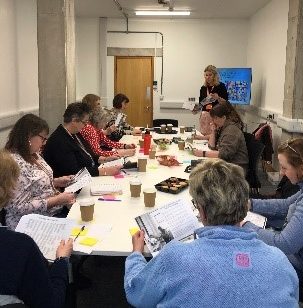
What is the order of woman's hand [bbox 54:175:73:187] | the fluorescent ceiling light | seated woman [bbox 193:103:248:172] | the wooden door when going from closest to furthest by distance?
woman's hand [bbox 54:175:73:187] < seated woman [bbox 193:103:248:172] < the fluorescent ceiling light < the wooden door

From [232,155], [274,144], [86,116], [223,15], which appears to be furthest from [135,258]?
[223,15]

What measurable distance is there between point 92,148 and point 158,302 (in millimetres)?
3266

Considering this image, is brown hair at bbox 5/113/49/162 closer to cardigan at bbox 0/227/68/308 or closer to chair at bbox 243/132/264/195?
cardigan at bbox 0/227/68/308

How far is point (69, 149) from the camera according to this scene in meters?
3.44

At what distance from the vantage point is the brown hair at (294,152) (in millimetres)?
2209

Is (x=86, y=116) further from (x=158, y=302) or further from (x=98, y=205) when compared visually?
(x=158, y=302)

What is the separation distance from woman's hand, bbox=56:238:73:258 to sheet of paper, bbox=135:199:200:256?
343 millimetres

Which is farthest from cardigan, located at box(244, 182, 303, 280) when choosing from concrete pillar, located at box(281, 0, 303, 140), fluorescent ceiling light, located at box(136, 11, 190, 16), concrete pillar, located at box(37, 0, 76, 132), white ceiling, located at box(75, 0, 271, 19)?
fluorescent ceiling light, located at box(136, 11, 190, 16)

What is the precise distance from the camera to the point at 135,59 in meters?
9.68

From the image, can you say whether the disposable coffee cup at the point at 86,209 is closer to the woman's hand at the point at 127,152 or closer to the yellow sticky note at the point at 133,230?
the yellow sticky note at the point at 133,230

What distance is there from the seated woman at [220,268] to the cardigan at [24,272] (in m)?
0.39

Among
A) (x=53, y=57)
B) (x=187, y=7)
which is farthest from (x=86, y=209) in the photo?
(x=187, y=7)

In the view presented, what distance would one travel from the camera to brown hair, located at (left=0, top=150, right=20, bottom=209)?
5.55 ft

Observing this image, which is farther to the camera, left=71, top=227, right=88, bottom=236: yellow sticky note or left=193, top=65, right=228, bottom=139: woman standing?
left=193, top=65, right=228, bottom=139: woman standing
